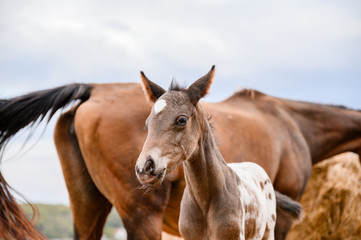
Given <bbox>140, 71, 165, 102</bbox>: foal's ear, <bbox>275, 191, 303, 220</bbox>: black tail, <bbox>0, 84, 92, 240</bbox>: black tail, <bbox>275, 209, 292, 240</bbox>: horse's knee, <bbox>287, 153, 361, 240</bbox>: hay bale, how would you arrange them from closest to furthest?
<bbox>140, 71, 165, 102</bbox>: foal's ear
<bbox>0, 84, 92, 240</bbox>: black tail
<bbox>275, 191, 303, 220</bbox>: black tail
<bbox>275, 209, 292, 240</bbox>: horse's knee
<bbox>287, 153, 361, 240</bbox>: hay bale

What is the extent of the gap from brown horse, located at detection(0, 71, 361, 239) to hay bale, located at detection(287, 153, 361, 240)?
60.0 inches

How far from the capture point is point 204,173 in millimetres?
2902

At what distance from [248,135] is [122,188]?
175 centimetres

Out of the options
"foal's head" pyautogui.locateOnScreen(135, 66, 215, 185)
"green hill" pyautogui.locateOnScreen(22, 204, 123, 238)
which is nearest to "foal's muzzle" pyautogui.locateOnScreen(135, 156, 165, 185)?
"foal's head" pyautogui.locateOnScreen(135, 66, 215, 185)

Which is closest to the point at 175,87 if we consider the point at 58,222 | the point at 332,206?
the point at 332,206

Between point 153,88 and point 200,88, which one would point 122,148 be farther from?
point 200,88

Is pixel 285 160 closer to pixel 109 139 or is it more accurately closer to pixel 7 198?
pixel 109 139

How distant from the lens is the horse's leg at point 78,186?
14.5ft

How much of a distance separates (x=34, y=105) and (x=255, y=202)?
226 centimetres

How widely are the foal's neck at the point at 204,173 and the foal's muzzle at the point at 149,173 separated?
51 centimetres

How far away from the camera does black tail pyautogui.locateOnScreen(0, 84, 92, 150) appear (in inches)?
142

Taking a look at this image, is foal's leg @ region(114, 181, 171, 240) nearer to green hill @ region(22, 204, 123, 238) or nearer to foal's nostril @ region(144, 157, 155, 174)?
foal's nostril @ region(144, 157, 155, 174)

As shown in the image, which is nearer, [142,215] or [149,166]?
[149,166]

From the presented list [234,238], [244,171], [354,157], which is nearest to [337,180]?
[354,157]
